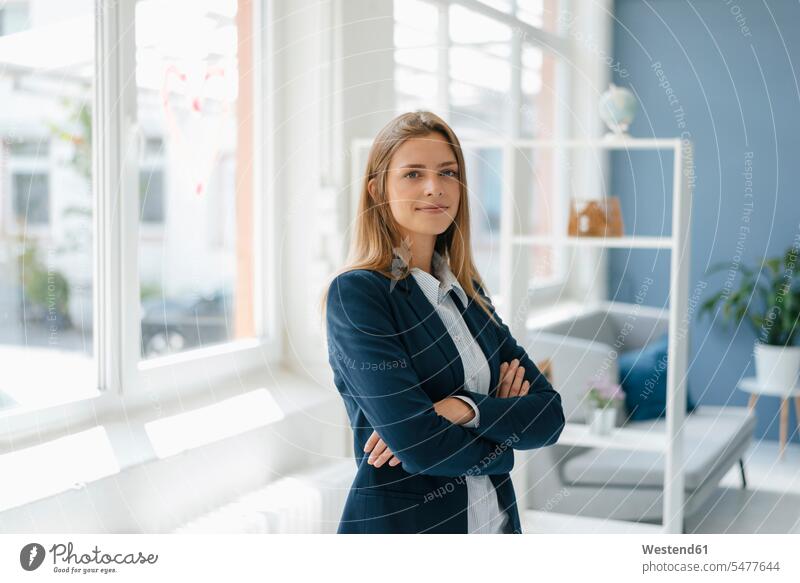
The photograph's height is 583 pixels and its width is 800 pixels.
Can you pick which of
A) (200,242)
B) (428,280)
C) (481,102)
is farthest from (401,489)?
(481,102)

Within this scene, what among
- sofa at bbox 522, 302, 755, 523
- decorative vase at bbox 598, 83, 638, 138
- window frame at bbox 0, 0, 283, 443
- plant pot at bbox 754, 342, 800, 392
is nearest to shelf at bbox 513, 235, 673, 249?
decorative vase at bbox 598, 83, 638, 138

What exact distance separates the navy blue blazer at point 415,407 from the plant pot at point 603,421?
1252 mm

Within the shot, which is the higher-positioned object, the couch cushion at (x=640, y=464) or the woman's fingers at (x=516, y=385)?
the woman's fingers at (x=516, y=385)

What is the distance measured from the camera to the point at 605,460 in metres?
2.68

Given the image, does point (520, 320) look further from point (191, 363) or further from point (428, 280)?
point (428, 280)

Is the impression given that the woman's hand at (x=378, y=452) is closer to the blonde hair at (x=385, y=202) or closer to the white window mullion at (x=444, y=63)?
the blonde hair at (x=385, y=202)

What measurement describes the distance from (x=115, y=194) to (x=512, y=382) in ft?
2.75

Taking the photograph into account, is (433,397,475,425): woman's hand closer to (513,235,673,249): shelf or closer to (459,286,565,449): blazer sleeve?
(459,286,565,449): blazer sleeve

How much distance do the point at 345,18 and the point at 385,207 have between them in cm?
88

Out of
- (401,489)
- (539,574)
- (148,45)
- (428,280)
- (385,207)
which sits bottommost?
(539,574)

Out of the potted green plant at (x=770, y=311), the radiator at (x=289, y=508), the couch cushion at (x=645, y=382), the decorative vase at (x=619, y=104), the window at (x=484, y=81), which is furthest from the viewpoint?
the potted green plant at (x=770, y=311)

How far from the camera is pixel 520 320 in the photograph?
7.74ft

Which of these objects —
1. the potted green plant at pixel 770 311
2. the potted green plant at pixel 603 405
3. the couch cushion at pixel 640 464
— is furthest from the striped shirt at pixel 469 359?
the potted green plant at pixel 770 311

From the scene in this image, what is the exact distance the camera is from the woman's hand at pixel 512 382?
4.39 ft
